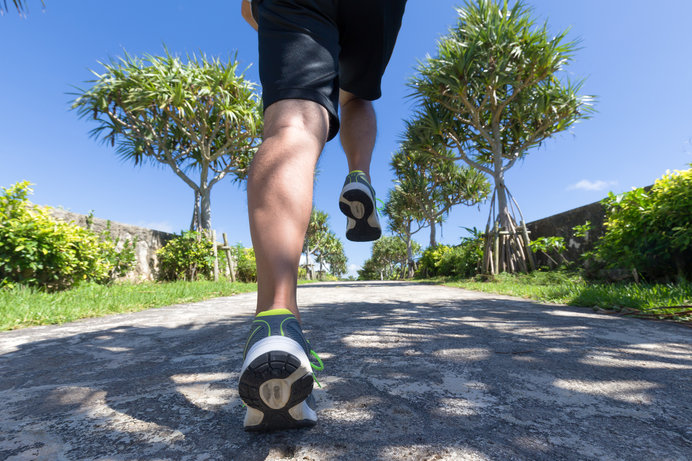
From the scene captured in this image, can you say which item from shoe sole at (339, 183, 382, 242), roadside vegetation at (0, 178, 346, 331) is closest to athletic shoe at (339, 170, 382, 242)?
shoe sole at (339, 183, 382, 242)

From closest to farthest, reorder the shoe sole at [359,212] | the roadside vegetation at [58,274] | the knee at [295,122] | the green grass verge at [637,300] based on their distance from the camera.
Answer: the knee at [295,122], the shoe sole at [359,212], the green grass verge at [637,300], the roadside vegetation at [58,274]

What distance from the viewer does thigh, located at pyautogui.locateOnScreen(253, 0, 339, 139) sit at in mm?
819

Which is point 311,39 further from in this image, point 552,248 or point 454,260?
point 454,260

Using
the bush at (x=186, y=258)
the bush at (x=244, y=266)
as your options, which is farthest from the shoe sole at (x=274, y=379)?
the bush at (x=244, y=266)

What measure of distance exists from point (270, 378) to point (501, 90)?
9.26 m

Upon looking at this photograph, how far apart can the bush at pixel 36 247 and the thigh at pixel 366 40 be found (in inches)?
175

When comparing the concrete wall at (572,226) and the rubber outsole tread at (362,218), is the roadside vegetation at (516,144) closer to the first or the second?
the concrete wall at (572,226)

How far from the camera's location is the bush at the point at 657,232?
2.78m

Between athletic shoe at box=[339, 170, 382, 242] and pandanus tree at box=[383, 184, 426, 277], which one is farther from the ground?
pandanus tree at box=[383, 184, 426, 277]

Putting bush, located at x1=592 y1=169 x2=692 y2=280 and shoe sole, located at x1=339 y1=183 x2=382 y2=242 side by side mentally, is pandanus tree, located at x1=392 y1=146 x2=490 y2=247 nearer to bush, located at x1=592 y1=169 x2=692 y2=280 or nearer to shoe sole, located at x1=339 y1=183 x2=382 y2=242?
bush, located at x1=592 y1=169 x2=692 y2=280

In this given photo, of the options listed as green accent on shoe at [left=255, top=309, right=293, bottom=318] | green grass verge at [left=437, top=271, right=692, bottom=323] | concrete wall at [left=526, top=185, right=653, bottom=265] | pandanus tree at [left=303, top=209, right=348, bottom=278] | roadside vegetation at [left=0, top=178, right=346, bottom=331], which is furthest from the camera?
pandanus tree at [left=303, top=209, right=348, bottom=278]

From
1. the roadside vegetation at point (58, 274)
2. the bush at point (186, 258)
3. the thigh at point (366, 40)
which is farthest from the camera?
the bush at point (186, 258)

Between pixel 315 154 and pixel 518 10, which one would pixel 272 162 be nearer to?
pixel 315 154

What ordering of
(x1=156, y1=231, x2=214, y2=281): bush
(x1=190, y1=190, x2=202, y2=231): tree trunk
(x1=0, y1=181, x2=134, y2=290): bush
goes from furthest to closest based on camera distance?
(x1=190, y1=190, x2=202, y2=231): tree trunk, (x1=156, y1=231, x2=214, y2=281): bush, (x1=0, y1=181, x2=134, y2=290): bush
